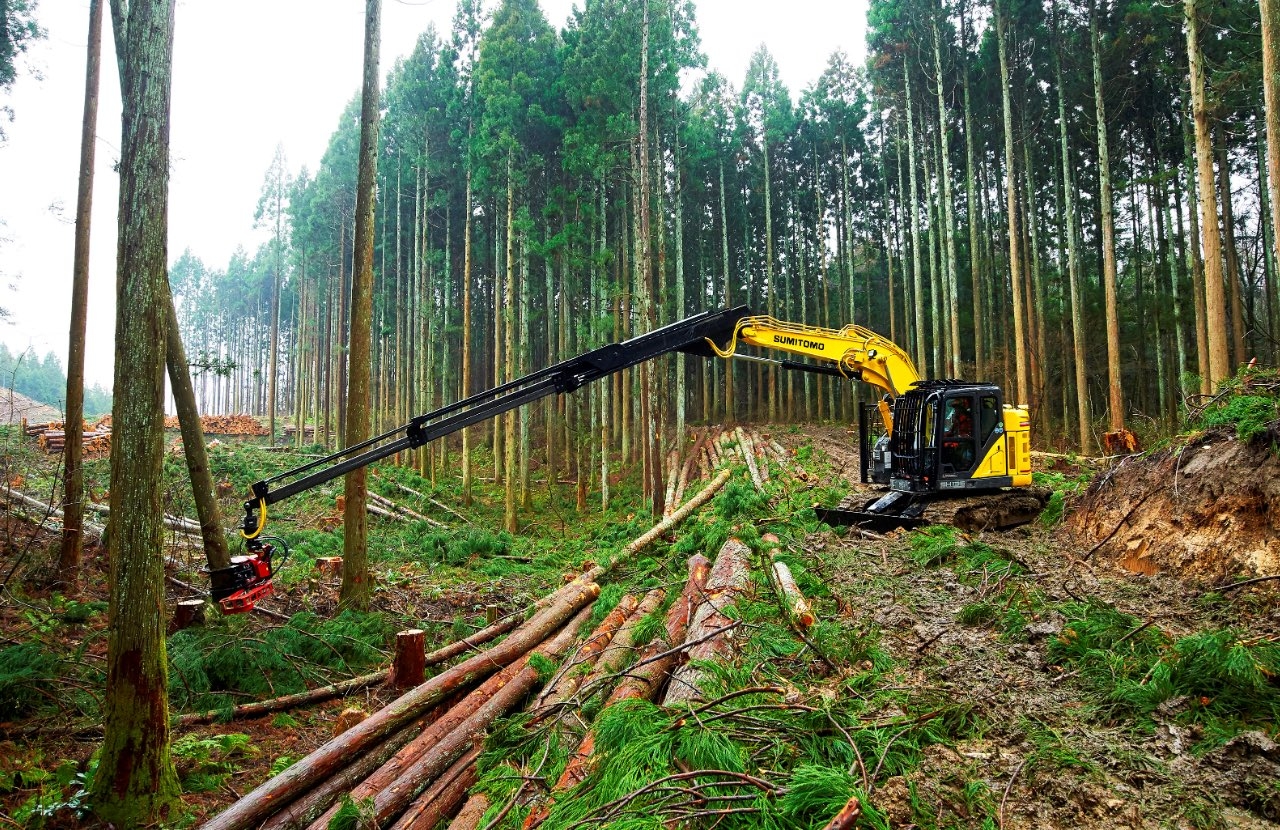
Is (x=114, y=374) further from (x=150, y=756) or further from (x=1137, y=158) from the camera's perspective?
(x=1137, y=158)

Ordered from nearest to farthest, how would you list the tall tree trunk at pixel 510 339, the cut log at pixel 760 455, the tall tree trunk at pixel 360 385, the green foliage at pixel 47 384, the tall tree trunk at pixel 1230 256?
1. the tall tree trunk at pixel 360 385
2. the cut log at pixel 760 455
3. the tall tree trunk at pixel 1230 256
4. the tall tree trunk at pixel 510 339
5. the green foliage at pixel 47 384

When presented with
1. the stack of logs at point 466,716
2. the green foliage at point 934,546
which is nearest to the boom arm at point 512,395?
the stack of logs at point 466,716

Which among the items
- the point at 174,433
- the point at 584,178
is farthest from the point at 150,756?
the point at 174,433

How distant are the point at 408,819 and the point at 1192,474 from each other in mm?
7476

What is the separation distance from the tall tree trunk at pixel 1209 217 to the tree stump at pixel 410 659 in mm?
12076

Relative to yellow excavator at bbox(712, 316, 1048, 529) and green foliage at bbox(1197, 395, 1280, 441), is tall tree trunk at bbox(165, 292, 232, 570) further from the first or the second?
green foliage at bbox(1197, 395, 1280, 441)

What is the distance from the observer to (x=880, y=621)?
17.1ft

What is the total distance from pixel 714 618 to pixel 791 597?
760mm

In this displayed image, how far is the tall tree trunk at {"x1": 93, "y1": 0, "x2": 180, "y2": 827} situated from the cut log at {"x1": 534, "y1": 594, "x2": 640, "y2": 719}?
8.55 feet

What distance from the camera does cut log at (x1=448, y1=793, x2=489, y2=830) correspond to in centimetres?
345

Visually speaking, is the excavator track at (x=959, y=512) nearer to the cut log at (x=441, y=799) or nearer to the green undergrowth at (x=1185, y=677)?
the green undergrowth at (x=1185, y=677)

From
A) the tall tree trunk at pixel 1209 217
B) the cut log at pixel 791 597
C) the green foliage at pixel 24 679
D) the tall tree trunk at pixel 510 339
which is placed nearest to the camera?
the cut log at pixel 791 597

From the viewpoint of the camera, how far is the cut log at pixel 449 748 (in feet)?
13.0

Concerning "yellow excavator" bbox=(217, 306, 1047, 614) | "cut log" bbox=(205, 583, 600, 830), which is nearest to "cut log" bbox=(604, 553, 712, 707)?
"cut log" bbox=(205, 583, 600, 830)
